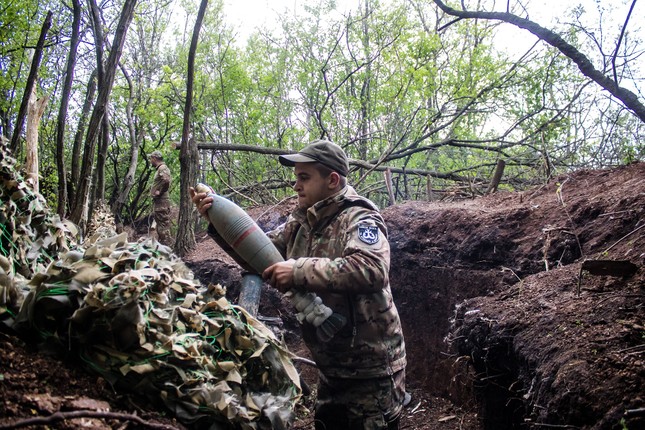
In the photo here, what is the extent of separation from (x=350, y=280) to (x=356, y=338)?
1.63ft

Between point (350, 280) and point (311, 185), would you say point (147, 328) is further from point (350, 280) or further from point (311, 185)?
point (311, 185)

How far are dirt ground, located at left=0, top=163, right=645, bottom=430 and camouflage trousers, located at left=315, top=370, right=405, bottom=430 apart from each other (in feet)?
1.75

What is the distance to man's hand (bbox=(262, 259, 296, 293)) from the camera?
9.20ft

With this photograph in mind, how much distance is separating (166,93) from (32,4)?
3295 millimetres

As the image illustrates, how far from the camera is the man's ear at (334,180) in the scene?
10.7 ft

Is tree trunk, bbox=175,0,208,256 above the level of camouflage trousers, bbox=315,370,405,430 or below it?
above

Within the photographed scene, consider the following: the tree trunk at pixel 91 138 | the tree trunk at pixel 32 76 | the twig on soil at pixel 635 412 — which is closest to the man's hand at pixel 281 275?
the twig on soil at pixel 635 412

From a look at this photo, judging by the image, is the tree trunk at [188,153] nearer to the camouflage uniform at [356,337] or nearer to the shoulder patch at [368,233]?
the camouflage uniform at [356,337]

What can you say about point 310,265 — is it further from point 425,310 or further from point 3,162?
point 425,310

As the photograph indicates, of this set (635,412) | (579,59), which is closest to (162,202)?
(579,59)

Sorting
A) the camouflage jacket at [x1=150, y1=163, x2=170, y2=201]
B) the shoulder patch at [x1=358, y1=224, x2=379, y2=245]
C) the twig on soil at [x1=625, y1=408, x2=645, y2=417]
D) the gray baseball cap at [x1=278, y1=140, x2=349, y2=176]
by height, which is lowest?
the twig on soil at [x1=625, y1=408, x2=645, y2=417]

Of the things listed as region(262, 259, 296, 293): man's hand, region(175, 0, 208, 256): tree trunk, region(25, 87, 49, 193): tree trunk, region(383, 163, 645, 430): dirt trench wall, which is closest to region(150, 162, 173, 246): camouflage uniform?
region(175, 0, 208, 256): tree trunk

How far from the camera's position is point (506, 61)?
35.4 ft

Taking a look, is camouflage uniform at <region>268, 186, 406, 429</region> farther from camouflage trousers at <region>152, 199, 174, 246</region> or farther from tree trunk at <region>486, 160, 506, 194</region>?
camouflage trousers at <region>152, 199, 174, 246</region>
